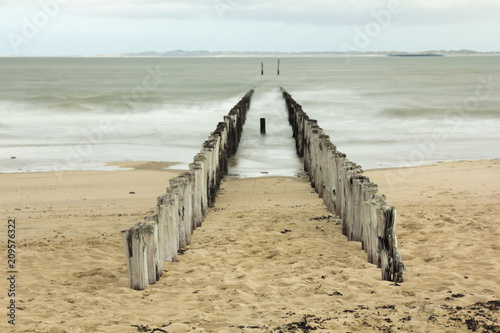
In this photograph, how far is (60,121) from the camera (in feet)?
81.1

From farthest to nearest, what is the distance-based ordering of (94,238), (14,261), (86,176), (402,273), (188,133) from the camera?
(188,133) < (86,176) < (94,238) < (14,261) < (402,273)

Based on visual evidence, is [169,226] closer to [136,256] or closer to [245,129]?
[136,256]

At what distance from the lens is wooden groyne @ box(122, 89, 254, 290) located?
478cm

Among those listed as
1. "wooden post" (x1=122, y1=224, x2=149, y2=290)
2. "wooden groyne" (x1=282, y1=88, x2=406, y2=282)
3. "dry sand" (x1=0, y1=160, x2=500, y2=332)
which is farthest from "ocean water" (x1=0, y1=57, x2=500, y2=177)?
"wooden post" (x1=122, y1=224, x2=149, y2=290)

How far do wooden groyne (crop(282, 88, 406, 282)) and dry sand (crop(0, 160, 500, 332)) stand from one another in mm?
148

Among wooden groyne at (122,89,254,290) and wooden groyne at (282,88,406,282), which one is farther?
wooden groyne at (282,88,406,282)

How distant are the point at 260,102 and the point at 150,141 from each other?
13992 millimetres

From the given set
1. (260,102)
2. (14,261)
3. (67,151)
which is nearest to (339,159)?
(14,261)

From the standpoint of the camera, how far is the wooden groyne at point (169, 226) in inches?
188

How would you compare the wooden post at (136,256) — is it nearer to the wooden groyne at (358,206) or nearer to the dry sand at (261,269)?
the dry sand at (261,269)

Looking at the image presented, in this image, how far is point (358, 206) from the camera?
19.6 ft

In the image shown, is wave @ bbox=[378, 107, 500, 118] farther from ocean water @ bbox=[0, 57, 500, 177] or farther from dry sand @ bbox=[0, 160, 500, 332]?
dry sand @ bbox=[0, 160, 500, 332]

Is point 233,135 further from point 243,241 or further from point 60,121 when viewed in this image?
point 60,121

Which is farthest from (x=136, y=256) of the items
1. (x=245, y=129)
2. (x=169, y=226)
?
(x=245, y=129)
